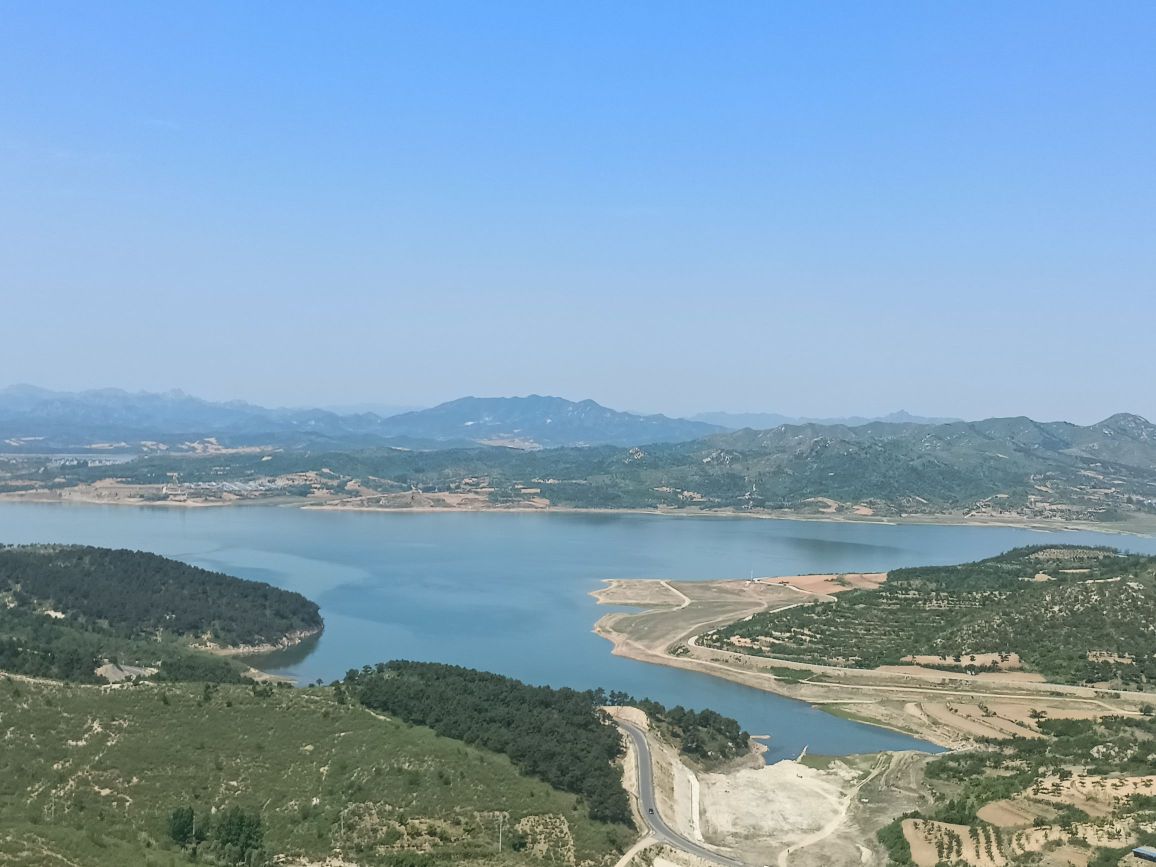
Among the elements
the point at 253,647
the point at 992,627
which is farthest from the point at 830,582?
the point at 253,647

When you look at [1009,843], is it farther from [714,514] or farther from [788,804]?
[714,514]

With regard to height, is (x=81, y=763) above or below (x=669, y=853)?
above

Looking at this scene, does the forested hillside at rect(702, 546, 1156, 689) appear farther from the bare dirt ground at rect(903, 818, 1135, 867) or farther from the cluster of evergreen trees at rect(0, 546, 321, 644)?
the cluster of evergreen trees at rect(0, 546, 321, 644)

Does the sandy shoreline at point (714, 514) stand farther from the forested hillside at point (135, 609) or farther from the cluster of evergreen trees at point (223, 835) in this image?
the cluster of evergreen trees at point (223, 835)

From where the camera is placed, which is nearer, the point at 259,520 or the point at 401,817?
the point at 401,817

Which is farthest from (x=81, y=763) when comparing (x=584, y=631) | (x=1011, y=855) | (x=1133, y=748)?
(x=584, y=631)

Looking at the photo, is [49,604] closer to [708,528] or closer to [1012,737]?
[1012,737]

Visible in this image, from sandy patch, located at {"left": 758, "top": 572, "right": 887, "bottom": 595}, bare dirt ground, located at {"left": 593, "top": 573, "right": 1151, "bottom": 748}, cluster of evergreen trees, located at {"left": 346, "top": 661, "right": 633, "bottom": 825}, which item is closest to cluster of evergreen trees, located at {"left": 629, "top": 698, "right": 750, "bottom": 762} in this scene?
cluster of evergreen trees, located at {"left": 346, "top": 661, "right": 633, "bottom": 825}
